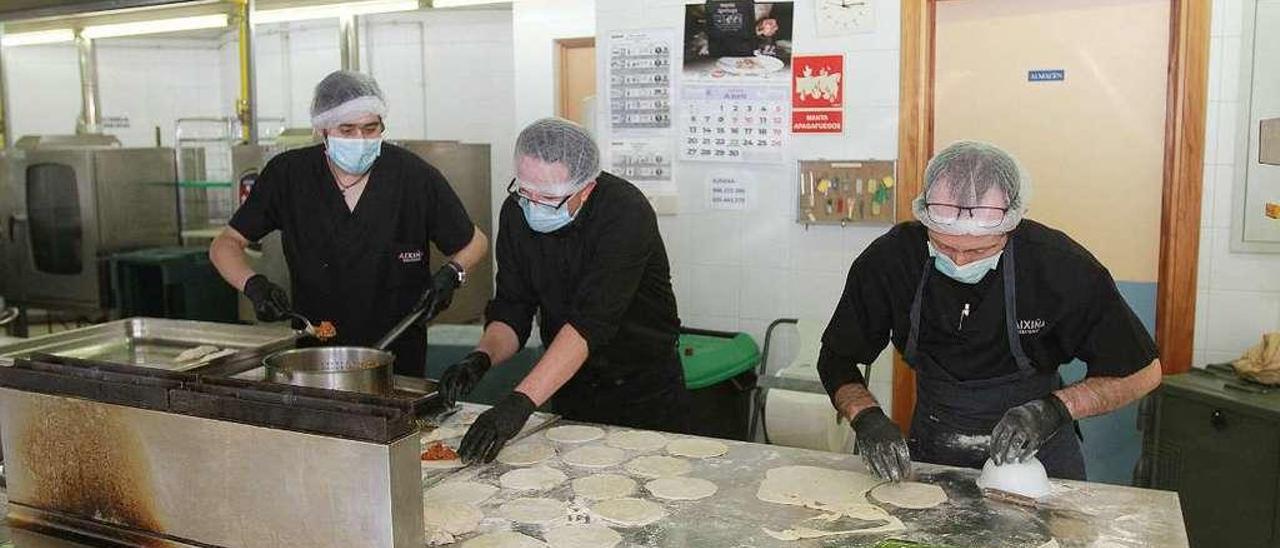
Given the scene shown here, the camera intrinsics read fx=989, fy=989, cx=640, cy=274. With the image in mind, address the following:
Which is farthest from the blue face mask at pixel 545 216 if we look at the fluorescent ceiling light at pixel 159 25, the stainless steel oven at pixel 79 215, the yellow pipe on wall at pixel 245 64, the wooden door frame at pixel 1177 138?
the stainless steel oven at pixel 79 215

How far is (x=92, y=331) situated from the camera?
271 centimetres

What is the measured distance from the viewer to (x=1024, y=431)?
2.06 m

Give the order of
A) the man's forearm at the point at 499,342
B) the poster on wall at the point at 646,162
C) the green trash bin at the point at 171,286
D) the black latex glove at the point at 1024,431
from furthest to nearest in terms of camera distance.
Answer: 1. the green trash bin at the point at 171,286
2. the poster on wall at the point at 646,162
3. the man's forearm at the point at 499,342
4. the black latex glove at the point at 1024,431

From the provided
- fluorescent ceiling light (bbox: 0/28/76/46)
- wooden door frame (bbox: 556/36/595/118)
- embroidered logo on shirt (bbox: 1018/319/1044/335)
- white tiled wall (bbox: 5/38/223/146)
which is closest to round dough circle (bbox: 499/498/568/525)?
embroidered logo on shirt (bbox: 1018/319/1044/335)

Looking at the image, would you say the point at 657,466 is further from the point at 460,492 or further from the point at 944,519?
the point at 944,519

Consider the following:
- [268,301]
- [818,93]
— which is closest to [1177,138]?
[818,93]

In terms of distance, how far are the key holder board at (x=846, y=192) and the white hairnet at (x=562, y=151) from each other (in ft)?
5.38

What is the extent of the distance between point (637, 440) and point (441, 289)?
2.92 feet

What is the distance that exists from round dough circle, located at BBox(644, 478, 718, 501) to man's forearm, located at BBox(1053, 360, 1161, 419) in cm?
83

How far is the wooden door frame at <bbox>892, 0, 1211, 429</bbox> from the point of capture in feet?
11.5

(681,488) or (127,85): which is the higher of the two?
(127,85)

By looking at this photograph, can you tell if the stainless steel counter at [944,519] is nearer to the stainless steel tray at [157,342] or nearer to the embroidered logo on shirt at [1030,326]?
the embroidered logo on shirt at [1030,326]

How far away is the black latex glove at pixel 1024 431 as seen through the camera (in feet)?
6.67

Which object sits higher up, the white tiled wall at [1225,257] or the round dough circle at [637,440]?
the white tiled wall at [1225,257]
